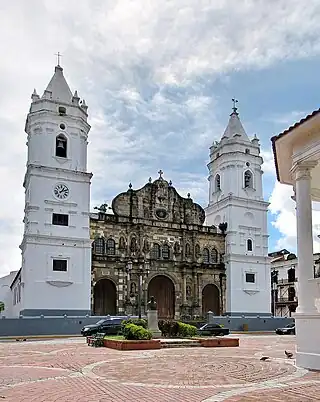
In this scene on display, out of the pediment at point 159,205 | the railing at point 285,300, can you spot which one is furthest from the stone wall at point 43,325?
the railing at point 285,300

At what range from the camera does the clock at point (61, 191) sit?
4160cm

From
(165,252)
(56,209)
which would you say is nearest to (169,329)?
(56,209)

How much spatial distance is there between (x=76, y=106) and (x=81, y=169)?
551 cm

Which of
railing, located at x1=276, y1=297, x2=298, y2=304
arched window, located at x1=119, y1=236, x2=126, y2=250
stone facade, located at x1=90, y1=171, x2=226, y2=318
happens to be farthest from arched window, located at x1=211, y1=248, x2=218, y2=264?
railing, located at x1=276, y1=297, x2=298, y2=304

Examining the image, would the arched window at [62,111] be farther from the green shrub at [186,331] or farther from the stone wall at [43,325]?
the green shrub at [186,331]

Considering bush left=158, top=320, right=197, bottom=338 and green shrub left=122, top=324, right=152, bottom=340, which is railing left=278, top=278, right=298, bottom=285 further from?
green shrub left=122, top=324, right=152, bottom=340

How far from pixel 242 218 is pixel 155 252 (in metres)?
9.52

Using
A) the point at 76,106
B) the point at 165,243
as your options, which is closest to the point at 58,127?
the point at 76,106

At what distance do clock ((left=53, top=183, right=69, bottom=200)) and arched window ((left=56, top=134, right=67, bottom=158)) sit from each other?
2.62 meters

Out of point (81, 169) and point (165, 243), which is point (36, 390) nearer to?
point (81, 169)

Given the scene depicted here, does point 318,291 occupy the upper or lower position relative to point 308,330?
upper

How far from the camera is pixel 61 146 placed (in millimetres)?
42688

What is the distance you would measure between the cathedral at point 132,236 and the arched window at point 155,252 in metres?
0.09

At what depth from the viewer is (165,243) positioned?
155 ft
